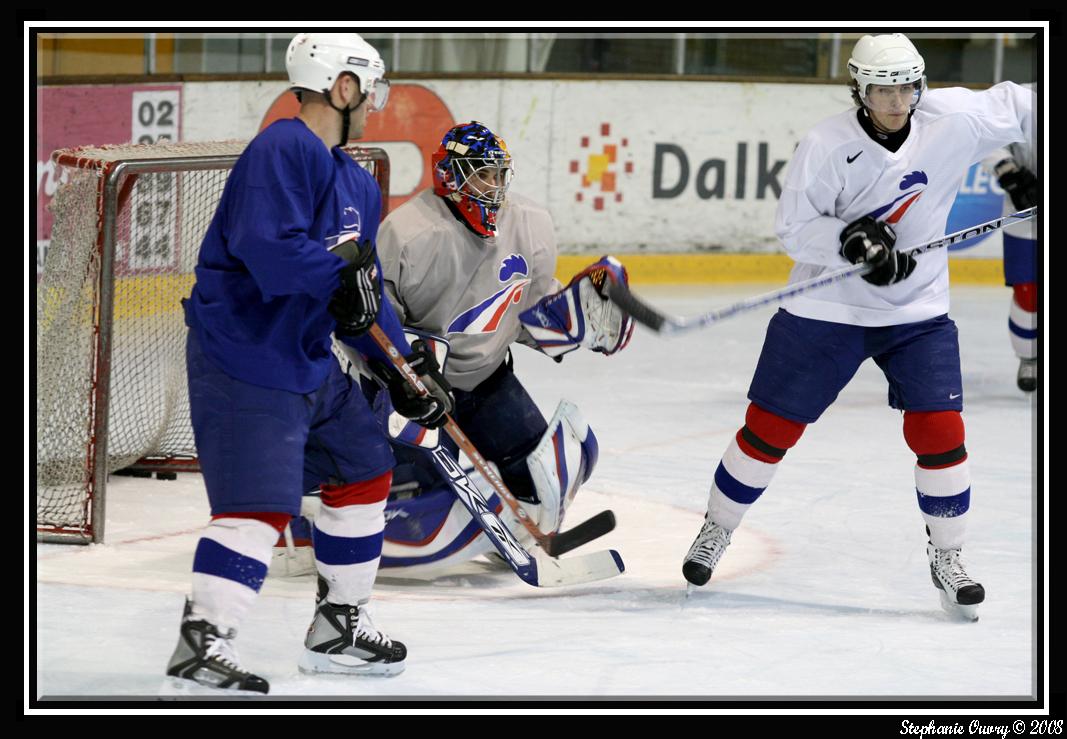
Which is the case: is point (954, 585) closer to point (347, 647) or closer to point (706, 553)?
point (706, 553)

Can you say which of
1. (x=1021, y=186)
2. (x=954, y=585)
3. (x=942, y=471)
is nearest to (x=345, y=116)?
(x=942, y=471)

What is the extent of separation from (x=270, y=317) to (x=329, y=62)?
39 cm

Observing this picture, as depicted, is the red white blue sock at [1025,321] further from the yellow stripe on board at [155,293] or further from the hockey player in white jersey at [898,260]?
the yellow stripe on board at [155,293]

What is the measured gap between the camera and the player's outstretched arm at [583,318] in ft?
10.7

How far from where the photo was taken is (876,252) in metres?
2.92

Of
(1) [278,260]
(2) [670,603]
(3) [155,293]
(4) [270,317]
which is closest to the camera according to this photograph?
(1) [278,260]

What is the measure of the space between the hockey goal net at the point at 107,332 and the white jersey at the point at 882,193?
1.30 m

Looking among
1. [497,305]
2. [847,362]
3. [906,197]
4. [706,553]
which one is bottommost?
[706,553]

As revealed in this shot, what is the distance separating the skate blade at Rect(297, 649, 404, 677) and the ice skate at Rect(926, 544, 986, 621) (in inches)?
42.0

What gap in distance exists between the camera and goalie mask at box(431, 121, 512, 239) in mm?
3242

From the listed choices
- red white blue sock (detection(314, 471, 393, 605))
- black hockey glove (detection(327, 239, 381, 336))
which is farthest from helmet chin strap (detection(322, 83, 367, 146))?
red white blue sock (detection(314, 471, 393, 605))

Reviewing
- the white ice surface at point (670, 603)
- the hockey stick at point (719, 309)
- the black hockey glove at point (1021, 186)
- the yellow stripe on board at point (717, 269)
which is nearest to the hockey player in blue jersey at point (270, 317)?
the white ice surface at point (670, 603)

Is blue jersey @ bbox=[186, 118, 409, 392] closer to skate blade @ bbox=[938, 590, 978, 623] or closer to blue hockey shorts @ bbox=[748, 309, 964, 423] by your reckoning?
blue hockey shorts @ bbox=[748, 309, 964, 423]
